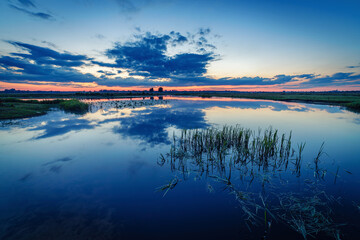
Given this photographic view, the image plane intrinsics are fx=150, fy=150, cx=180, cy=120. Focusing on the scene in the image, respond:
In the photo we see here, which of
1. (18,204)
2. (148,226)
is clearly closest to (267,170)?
(148,226)

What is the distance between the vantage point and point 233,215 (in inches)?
214

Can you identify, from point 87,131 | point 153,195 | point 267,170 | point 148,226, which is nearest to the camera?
point 148,226

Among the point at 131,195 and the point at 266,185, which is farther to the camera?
the point at 266,185

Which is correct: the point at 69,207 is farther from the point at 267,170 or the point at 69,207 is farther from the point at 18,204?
the point at 267,170

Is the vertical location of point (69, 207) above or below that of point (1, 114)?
below

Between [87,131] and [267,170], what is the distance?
56.9 feet

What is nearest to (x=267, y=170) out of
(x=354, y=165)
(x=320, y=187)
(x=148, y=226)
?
(x=320, y=187)

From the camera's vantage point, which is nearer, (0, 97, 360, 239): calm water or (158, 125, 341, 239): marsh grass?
(0, 97, 360, 239): calm water

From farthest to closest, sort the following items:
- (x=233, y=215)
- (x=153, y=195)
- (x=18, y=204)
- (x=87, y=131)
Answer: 1. (x=87, y=131)
2. (x=153, y=195)
3. (x=18, y=204)
4. (x=233, y=215)

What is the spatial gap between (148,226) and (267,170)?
6.96 meters

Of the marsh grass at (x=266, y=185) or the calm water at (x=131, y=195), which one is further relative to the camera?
the marsh grass at (x=266, y=185)

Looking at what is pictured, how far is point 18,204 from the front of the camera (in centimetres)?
584

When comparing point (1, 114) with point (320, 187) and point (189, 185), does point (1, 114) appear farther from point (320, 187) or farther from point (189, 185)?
point (320, 187)

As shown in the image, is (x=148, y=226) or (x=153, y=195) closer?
(x=148, y=226)
